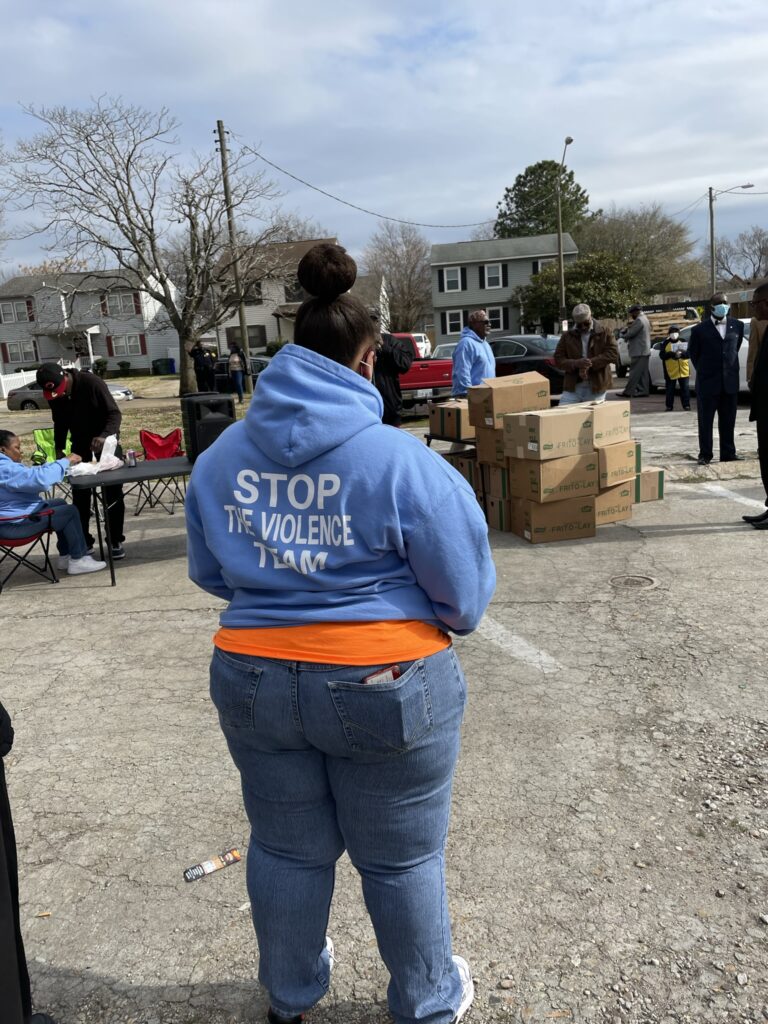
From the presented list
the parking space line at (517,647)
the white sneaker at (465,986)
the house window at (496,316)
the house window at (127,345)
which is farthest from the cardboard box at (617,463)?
the house window at (127,345)

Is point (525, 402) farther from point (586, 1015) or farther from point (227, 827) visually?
point (586, 1015)

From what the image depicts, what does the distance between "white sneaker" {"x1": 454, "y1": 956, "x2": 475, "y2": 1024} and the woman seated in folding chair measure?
4840mm

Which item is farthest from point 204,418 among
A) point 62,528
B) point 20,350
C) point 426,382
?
point 20,350

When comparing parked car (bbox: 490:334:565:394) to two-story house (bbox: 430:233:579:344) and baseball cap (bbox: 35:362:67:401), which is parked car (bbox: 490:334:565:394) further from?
two-story house (bbox: 430:233:579:344)

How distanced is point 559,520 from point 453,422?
6.22ft

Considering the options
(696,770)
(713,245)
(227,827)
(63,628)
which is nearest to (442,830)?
(227,827)

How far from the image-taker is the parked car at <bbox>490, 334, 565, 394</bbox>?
17.4 meters

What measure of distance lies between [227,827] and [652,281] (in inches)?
2078

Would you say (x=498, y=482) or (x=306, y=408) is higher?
(x=306, y=408)

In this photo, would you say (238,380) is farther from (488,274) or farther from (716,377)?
(488,274)

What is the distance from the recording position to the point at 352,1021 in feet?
6.81

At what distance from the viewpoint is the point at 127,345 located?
58281 mm

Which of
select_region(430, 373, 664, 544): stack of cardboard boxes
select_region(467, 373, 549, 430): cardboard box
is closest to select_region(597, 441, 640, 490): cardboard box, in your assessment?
select_region(430, 373, 664, 544): stack of cardboard boxes

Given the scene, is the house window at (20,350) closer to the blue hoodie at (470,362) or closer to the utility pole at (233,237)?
the utility pole at (233,237)
